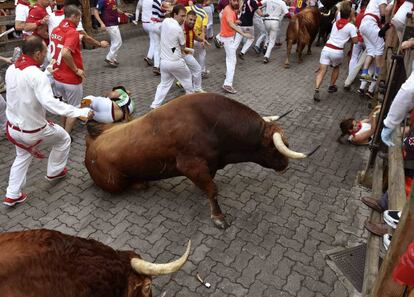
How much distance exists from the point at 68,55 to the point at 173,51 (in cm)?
194

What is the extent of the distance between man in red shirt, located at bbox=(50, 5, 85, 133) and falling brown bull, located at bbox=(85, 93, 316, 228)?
1887 millimetres

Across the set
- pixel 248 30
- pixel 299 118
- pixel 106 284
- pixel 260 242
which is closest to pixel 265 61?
pixel 248 30

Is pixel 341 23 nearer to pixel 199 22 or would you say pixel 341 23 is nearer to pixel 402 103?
pixel 199 22

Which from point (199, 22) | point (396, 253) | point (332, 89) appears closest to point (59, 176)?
point (396, 253)

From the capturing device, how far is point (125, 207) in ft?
16.2

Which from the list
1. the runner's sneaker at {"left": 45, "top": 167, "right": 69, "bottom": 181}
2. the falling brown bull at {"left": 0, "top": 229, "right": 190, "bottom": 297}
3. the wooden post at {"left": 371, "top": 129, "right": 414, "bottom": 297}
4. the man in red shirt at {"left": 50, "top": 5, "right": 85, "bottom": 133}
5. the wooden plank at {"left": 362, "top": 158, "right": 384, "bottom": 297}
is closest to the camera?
the wooden post at {"left": 371, "top": 129, "right": 414, "bottom": 297}

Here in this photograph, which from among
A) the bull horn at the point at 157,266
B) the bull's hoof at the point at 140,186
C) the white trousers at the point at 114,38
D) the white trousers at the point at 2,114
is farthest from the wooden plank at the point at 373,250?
the white trousers at the point at 114,38

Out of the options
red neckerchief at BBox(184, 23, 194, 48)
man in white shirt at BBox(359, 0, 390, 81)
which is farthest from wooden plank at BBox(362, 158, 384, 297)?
red neckerchief at BBox(184, 23, 194, 48)

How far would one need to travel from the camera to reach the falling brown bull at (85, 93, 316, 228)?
4398 millimetres

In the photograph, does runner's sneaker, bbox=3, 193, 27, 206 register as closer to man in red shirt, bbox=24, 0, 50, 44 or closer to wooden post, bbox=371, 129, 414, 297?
man in red shirt, bbox=24, 0, 50, 44

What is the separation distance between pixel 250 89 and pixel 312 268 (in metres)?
5.80

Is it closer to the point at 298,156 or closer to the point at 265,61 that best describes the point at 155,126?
the point at 298,156

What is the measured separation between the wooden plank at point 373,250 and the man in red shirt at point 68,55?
4802 mm

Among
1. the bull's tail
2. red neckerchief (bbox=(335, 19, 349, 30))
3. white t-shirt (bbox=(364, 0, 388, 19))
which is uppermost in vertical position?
white t-shirt (bbox=(364, 0, 388, 19))
